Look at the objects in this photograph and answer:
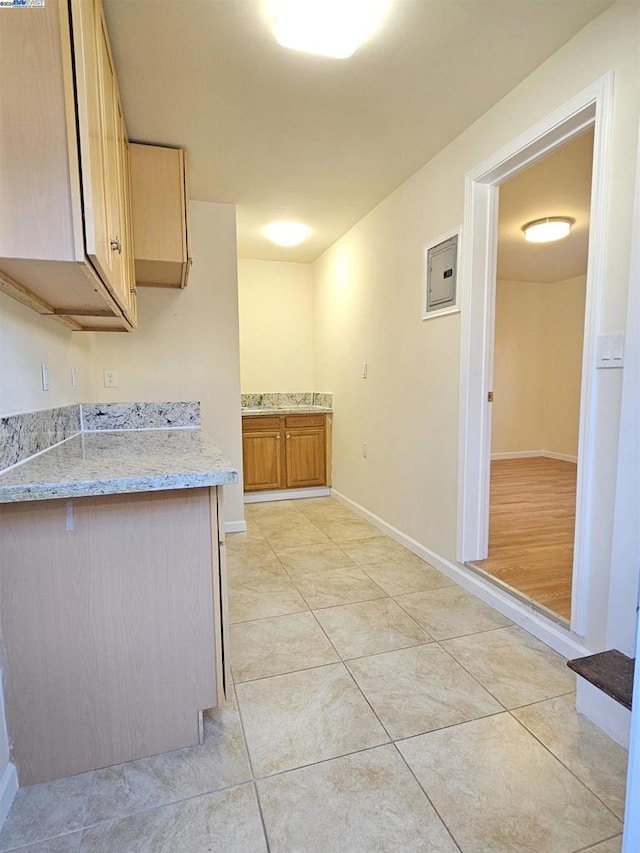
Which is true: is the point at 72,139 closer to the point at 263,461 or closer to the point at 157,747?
the point at 157,747

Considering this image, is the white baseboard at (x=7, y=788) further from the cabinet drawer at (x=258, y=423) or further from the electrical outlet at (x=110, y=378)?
the cabinet drawer at (x=258, y=423)

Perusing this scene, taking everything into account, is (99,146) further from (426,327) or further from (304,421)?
(304,421)

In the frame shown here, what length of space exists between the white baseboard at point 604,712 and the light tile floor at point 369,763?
1.2 inches

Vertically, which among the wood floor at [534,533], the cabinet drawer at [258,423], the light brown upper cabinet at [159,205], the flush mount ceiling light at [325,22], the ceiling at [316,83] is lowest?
the wood floor at [534,533]

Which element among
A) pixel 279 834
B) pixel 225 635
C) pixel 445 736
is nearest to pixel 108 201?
pixel 225 635

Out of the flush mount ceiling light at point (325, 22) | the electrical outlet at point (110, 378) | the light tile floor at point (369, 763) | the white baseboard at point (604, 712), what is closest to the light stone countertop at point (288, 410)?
the electrical outlet at point (110, 378)

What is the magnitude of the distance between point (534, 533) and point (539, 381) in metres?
3.75

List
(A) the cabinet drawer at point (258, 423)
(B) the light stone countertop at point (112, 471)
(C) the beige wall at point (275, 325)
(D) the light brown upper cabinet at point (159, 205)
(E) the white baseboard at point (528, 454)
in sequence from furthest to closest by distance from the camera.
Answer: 1. (E) the white baseboard at point (528, 454)
2. (C) the beige wall at point (275, 325)
3. (A) the cabinet drawer at point (258, 423)
4. (D) the light brown upper cabinet at point (159, 205)
5. (B) the light stone countertop at point (112, 471)

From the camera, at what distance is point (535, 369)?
237 inches

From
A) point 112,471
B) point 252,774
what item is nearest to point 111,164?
point 112,471

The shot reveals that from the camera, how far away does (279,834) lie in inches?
42.7

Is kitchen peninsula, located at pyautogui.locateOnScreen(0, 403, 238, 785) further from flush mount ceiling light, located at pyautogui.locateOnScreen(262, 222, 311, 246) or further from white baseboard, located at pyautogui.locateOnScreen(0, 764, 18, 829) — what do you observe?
flush mount ceiling light, located at pyautogui.locateOnScreen(262, 222, 311, 246)

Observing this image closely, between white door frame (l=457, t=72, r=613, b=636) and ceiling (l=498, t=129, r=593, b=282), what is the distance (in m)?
0.19

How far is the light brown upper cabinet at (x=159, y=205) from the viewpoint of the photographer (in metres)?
2.28
